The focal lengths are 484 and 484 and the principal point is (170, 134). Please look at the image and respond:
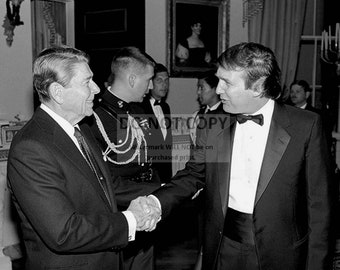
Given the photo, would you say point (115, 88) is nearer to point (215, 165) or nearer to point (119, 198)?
point (119, 198)

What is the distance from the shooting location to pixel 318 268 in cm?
228

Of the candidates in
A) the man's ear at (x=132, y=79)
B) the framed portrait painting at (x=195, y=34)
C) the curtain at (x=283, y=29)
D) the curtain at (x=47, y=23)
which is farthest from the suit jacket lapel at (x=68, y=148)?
the curtain at (x=283, y=29)

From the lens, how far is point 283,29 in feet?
24.0

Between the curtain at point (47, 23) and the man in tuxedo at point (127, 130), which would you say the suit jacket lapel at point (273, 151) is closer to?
the man in tuxedo at point (127, 130)

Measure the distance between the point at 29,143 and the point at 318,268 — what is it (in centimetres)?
144

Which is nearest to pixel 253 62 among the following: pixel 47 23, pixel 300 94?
pixel 47 23

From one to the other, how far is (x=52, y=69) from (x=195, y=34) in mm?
4940

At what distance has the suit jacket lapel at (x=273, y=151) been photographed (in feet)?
7.51

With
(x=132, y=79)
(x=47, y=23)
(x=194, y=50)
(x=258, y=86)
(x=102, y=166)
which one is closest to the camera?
(x=102, y=166)

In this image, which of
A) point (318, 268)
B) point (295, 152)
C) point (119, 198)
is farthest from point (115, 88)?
point (318, 268)

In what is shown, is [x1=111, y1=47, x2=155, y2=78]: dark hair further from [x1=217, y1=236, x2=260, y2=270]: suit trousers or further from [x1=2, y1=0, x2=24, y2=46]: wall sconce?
[x1=2, y1=0, x2=24, y2=46]: wall sconce

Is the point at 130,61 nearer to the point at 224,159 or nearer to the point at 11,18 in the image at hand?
the point at 224,159

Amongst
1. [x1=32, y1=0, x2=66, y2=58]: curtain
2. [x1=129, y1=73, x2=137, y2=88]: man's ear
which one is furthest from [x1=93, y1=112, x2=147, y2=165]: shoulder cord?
[x1=32, y1=0, x2=66, y2=58]: curtain

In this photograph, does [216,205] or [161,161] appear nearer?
[216,205]
